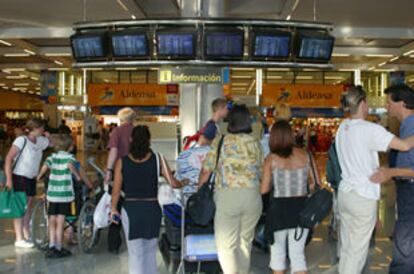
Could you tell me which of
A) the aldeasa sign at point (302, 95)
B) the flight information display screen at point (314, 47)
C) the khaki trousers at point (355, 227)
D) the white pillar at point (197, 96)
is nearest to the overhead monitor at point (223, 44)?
the flight information display screen at point (314, 47)

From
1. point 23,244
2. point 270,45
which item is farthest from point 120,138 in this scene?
point 270,45

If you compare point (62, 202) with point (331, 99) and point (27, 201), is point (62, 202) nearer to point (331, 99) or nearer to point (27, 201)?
point (27, 201)

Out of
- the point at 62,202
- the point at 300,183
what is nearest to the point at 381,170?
the point at 300,183

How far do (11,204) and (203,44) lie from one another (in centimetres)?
343

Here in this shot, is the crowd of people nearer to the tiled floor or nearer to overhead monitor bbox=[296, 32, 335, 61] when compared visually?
the tiled floor

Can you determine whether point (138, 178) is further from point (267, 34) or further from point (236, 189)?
point (267, 34)

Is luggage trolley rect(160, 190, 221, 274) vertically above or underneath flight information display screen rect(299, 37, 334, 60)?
underneath

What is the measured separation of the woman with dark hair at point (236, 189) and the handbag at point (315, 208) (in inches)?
13.8

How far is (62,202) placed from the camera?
6004mm

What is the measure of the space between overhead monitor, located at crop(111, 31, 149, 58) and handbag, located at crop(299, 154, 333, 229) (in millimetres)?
4408

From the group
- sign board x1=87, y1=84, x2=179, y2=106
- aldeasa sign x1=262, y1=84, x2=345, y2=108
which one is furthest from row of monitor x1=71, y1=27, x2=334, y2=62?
sign board x1=87, y1=84, x2=179, y2=106

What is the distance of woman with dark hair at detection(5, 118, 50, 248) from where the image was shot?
6289 millimetres

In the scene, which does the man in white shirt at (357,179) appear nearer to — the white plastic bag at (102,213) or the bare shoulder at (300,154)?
the bare shoulder at (300,154)

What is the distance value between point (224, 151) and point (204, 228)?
3.56ft
